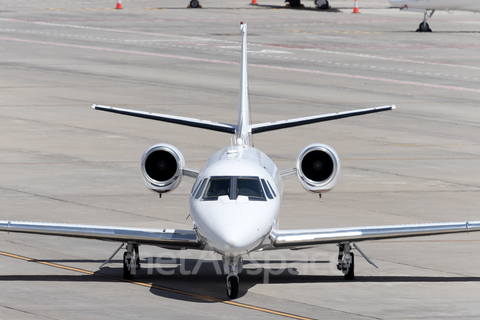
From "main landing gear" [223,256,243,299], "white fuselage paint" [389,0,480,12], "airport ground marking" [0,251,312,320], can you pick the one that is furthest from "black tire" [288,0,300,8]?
"main landing gear" [223,256,243,299]

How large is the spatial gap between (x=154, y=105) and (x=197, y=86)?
20.1 ft

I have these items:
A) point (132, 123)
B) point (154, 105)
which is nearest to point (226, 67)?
point (154, 105)

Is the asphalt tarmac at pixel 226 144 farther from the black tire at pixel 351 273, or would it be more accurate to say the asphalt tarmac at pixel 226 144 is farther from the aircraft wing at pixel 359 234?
the aircraft wing at pixel 359 234

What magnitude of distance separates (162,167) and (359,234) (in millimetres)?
3826

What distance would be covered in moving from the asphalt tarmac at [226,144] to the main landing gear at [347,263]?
0.23 metres

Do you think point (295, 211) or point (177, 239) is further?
point (295, 211)

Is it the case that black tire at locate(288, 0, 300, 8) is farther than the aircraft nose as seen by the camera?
Yes

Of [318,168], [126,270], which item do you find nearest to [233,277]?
[126,270]

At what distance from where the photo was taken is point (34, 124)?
34.7 meters

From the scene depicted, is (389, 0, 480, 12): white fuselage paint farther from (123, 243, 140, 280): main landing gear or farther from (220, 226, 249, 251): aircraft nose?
(220, 226, 249, 251): aircraft nose

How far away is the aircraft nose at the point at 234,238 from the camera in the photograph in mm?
14086

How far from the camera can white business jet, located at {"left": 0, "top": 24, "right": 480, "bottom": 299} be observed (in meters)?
14.6

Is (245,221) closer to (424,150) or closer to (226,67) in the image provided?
(424,150)

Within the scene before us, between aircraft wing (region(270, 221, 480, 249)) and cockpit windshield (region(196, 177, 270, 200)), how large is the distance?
0.76 metres
